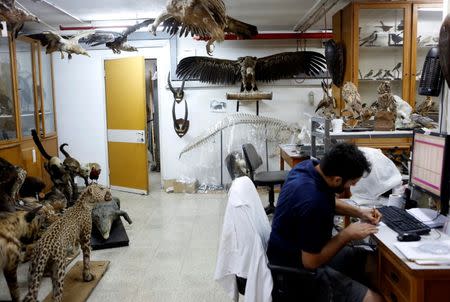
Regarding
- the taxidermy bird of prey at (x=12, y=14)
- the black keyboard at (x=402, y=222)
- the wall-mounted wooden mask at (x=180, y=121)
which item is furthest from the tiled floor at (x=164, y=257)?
the taxidermy bird of prey at (x=12, y=14)

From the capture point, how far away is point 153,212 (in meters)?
5.11

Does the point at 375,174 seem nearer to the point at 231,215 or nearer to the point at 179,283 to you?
the point at 231,215

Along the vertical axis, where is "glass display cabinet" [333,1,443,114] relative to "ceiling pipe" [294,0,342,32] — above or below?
below

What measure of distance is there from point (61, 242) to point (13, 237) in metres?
0.38

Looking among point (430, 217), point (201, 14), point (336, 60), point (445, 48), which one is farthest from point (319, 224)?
point (336, 60)

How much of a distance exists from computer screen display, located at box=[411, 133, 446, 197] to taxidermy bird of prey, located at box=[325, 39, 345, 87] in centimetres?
246

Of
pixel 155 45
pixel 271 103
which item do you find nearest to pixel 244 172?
pixel 271 103

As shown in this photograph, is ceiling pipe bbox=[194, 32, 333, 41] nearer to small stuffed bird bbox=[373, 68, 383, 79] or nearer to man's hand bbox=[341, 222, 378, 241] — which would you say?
small stuffed bird bbox=[373, 68, 383, 79]

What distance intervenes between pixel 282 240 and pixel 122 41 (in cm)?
297

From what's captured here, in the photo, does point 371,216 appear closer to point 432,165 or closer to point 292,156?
point 432,165

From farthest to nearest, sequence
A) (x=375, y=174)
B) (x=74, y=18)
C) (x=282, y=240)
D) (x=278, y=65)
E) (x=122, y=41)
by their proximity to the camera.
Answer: (x=278, y=65) → (x=74, y=18) → (x=122, y=41) → (x=375, y=174) → (x=282, y=240)

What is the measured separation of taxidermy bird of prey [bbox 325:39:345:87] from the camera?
4.52 meters

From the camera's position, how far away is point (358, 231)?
1797 millimetres

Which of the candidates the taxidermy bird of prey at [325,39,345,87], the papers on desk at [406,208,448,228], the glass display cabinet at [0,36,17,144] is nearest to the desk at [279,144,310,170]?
the taxidermy bird of prey at [325,39,345,87]
